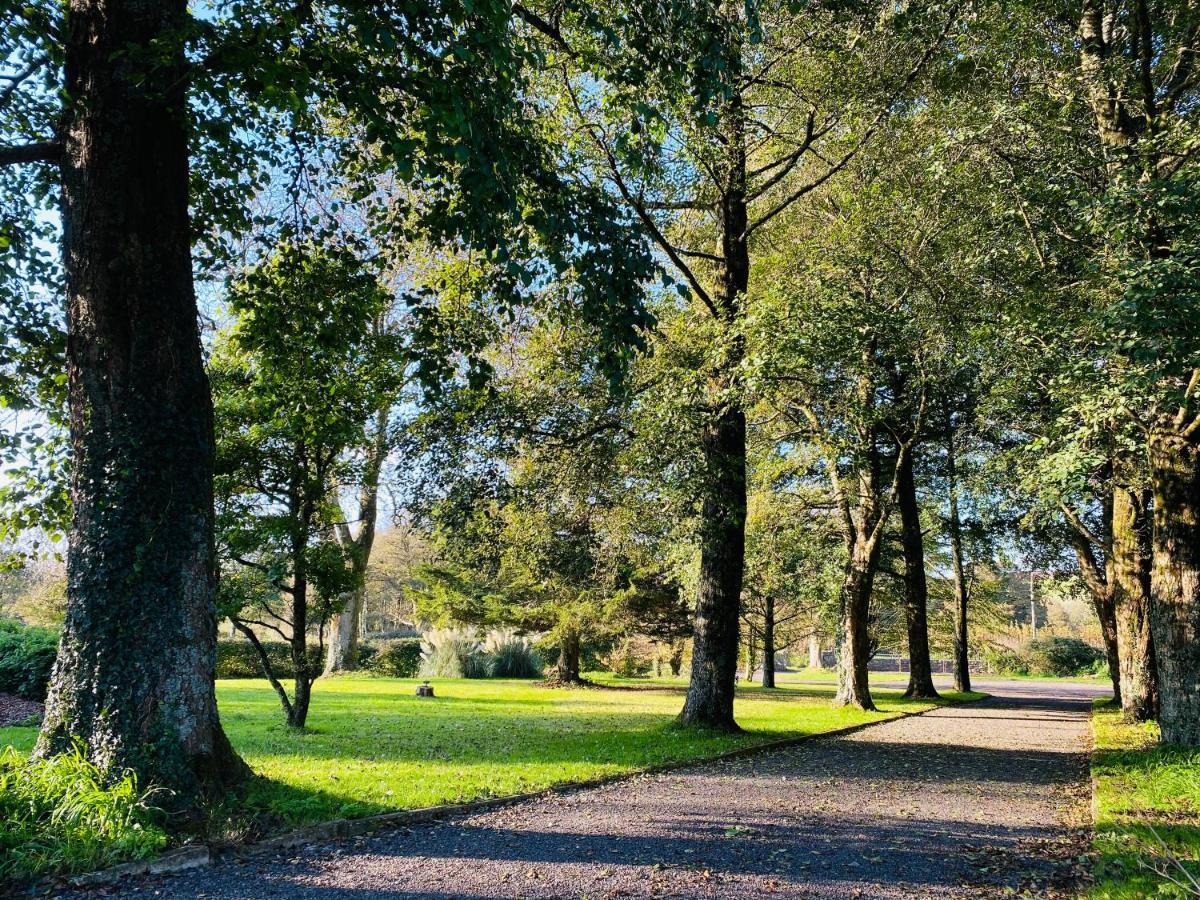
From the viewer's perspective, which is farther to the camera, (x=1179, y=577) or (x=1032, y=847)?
(x=1179, y=577)

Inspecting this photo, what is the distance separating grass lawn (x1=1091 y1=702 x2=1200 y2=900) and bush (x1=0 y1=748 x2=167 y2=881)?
5494 millimetres

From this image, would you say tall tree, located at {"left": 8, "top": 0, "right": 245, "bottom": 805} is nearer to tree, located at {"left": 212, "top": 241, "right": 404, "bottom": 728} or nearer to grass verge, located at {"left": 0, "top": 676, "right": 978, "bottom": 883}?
grass verge, located at {"left": 0, "top": 676, "right": 978, "bottom": 883}

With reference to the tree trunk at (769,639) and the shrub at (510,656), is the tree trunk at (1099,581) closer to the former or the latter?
the tree trunk at (769,639)

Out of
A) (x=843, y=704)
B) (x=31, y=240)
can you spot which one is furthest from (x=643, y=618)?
(x=31, y=240)

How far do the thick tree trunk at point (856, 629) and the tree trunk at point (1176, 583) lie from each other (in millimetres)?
7859

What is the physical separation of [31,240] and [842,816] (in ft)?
32.2

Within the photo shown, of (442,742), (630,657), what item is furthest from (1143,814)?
(630,657)

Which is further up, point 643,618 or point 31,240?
point 31,240

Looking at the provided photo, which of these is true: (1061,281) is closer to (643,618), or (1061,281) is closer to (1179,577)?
(1179,577)

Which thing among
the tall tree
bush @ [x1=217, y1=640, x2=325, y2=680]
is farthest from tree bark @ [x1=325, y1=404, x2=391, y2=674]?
the tall tree

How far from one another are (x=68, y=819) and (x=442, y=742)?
20.2ft

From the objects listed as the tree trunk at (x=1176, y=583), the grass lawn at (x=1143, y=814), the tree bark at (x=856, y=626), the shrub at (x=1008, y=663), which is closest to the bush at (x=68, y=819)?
the grass lawn at (x=1143, y=814)

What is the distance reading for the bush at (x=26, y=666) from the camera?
43.4 ft

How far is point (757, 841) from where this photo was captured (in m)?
5.70
